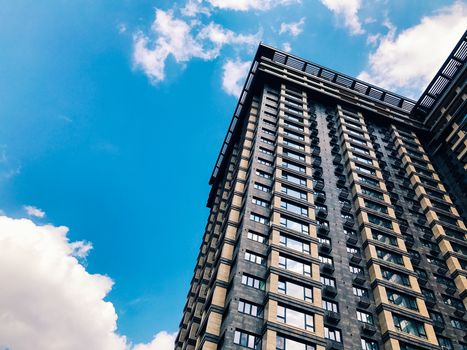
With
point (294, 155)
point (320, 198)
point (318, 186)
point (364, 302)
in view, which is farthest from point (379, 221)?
point (364, 302)

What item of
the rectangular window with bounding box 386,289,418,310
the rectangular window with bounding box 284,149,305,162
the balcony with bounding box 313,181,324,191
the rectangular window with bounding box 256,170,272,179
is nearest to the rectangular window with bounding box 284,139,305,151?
the rectangular window with bounding box 284,149,305,162

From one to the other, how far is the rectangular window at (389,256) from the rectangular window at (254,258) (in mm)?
13739

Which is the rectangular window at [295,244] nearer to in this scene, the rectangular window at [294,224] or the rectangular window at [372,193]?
the rectangular window at [294,224]

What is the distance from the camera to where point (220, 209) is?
2274 inches

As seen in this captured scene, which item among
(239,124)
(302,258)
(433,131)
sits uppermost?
(433,131)

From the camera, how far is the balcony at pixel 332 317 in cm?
3334

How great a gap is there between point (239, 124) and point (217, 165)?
9988 mm

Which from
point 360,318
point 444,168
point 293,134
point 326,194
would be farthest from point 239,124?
point 360,318

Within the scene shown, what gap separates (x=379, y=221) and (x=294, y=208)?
1141 cm

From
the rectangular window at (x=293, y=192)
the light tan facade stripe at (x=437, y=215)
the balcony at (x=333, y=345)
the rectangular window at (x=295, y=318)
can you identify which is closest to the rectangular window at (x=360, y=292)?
the balcony at (x=333, y=345)

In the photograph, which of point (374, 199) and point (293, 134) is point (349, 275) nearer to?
point (374, 199)

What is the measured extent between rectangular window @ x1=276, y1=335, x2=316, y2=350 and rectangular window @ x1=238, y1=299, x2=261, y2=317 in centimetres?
281

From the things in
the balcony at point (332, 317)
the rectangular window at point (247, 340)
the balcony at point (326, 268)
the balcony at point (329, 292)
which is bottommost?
the rectangular window at point (247, 340)

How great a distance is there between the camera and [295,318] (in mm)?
31875
